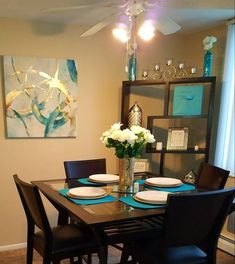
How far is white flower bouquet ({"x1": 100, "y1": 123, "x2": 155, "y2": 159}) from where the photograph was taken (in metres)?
1.96

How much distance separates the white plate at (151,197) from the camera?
1.77 m

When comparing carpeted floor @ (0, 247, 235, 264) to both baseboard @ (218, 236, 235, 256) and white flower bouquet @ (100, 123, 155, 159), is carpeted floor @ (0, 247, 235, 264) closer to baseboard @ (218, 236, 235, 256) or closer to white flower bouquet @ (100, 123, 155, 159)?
baseboard @ (218, 236, 235, 256)

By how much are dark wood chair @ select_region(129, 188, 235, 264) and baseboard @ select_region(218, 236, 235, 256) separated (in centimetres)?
121

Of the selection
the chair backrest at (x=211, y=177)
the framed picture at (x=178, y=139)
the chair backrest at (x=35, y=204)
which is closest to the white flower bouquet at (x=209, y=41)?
the framed picture at (x=178, y=139)

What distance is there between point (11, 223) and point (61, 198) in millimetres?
1431

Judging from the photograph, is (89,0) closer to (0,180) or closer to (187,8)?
(187,8)

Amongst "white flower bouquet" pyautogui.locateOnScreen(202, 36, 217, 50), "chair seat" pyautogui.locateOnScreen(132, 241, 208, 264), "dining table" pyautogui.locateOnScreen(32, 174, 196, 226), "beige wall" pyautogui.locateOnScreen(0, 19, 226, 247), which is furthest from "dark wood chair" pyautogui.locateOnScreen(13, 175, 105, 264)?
"white flower bouquet" pyautogui.locateOnScreen(202, 36, 217, 50)

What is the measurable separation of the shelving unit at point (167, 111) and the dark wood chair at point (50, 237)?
1367mm

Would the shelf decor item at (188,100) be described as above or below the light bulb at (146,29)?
below

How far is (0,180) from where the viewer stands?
2891 mm

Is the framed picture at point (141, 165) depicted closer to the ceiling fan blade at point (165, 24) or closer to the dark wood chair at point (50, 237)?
the dark wood chair at point (50, 237)

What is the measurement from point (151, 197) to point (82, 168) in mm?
977

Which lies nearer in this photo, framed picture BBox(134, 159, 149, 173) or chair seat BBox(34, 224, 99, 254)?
chair seat BBox(34, 224, 99, 254)

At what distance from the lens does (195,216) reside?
5.39 feet
